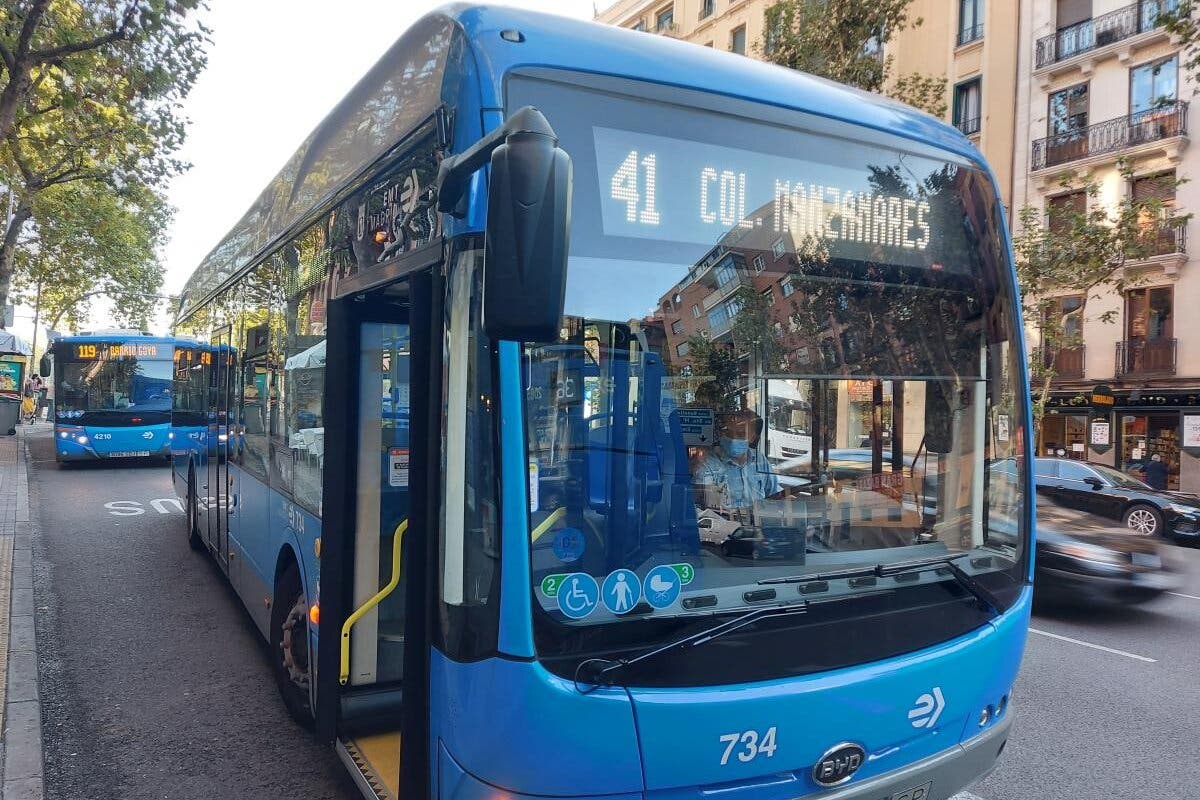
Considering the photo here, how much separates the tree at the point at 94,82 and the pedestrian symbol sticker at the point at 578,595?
954 cm

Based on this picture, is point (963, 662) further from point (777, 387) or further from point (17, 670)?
point (17, 670)

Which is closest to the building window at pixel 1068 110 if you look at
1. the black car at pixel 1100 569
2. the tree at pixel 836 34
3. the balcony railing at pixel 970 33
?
the balcony railing at pixel 970 33

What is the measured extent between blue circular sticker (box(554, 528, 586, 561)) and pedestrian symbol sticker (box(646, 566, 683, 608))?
228mm

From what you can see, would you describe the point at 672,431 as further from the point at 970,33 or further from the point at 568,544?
the point at 970,33

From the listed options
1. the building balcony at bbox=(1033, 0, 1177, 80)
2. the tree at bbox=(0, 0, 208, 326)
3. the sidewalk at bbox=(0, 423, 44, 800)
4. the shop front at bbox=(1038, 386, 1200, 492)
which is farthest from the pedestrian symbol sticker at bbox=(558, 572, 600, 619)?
the building balcony at bbox=(1033, 0, 1177, 80)

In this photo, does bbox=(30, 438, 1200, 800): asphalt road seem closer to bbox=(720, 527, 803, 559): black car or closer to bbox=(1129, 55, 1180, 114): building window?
bbox=(720, 527, 803, 559): black car

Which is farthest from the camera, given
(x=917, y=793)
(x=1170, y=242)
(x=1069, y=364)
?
(x=1069, y=364)

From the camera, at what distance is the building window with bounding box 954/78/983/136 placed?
27188 mm

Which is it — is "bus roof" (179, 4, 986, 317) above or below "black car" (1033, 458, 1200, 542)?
above

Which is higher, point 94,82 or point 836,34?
point 836,34

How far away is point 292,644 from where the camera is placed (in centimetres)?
449

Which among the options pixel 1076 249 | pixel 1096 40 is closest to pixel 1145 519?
pixel 1076 249

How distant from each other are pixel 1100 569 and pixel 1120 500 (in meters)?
7.48

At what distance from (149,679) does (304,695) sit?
5.86 feet
